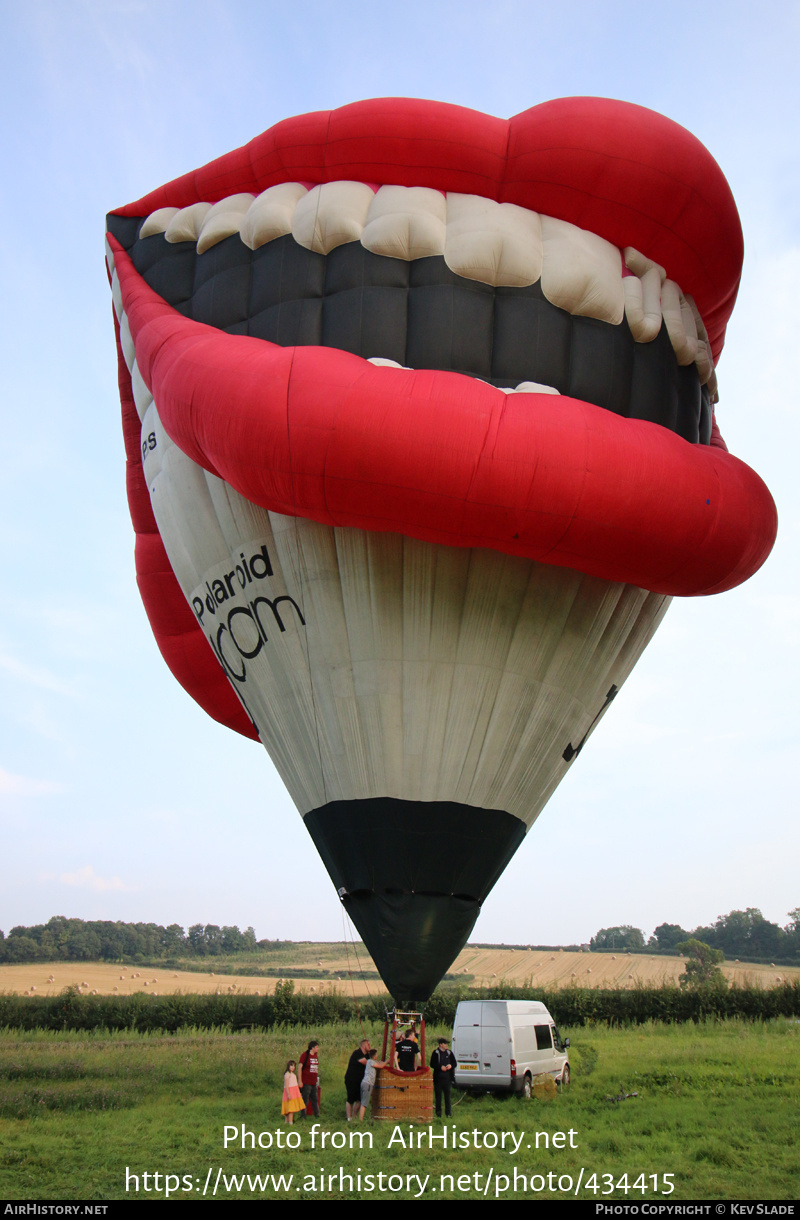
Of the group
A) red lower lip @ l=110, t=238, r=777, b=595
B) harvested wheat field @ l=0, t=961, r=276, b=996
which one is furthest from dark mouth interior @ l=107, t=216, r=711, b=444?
harvested wheat field @ l=0, t=961, r=276, b=996

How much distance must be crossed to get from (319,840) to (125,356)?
588cm

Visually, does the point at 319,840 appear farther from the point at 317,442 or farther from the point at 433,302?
the point at 433,302

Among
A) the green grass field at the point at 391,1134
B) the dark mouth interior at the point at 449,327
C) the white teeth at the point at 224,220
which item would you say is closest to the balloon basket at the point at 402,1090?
the green grass field at the point at 391,1134

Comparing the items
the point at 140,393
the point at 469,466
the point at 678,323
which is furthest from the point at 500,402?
the point at 140,393

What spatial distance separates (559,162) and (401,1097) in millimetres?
7525

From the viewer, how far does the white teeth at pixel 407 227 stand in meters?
7.35

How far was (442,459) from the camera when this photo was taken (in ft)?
19.8

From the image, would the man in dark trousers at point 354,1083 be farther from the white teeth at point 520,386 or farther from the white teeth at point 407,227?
the white teeth at point 407,227

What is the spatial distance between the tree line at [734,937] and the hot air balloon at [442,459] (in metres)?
47.9

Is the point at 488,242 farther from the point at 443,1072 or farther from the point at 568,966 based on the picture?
the point at 568,966

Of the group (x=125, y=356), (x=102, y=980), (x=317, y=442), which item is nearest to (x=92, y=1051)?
(x=125, y=356)

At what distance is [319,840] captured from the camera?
737 cm

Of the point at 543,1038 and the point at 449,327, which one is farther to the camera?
the point at 543,1038

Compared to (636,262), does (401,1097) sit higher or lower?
lower
